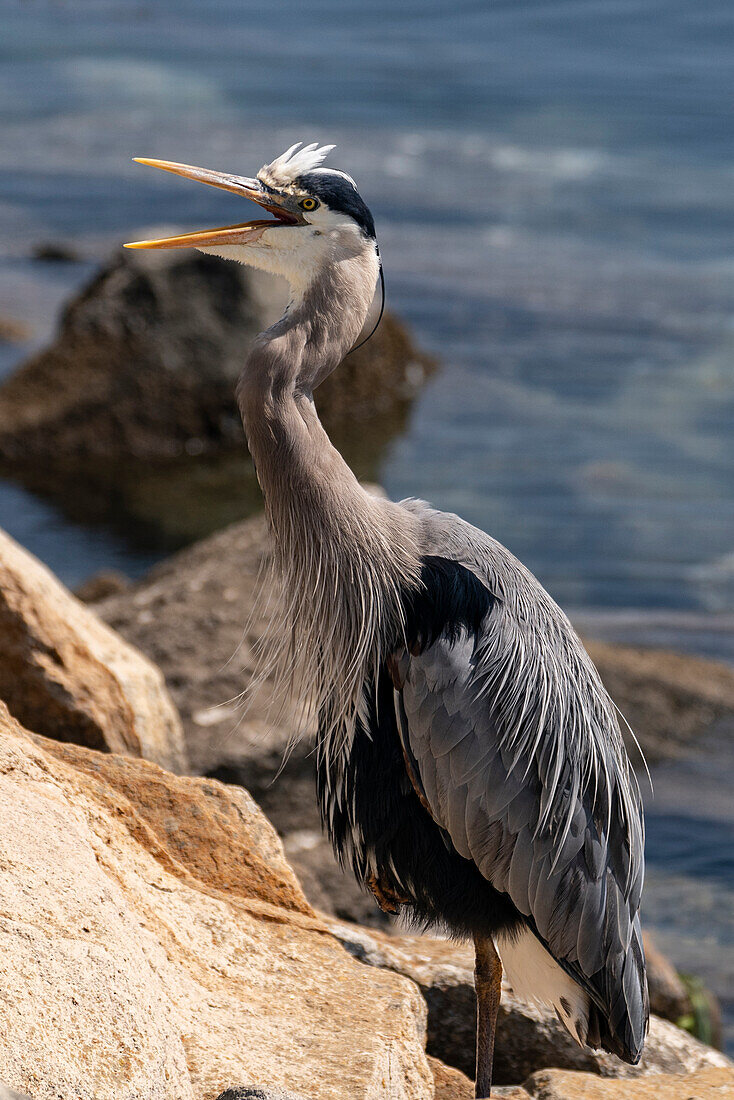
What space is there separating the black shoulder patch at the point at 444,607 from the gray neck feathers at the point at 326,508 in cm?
4

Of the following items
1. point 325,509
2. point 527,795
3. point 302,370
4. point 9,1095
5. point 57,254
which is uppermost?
point 57,254

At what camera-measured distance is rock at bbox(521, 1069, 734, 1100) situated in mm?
3711

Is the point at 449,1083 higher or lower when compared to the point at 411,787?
lower

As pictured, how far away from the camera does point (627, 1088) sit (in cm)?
377

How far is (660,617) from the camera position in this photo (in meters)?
10.6

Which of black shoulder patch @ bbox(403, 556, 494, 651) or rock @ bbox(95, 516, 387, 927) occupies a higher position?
black shoulder patch @ bbox(403, 556, 494, 651)

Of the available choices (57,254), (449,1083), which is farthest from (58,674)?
(57,254)

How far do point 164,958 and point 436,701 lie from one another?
113cm

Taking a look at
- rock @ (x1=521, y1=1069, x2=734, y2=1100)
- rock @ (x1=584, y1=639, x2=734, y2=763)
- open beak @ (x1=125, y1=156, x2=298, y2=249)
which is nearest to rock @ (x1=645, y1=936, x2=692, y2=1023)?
rock @ (x1=521, y1=1069, x2=734, y2=1100)

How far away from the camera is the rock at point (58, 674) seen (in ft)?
15.8

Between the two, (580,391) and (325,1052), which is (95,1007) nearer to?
(325,1052)

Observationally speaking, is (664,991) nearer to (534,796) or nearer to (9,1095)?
(534,796)

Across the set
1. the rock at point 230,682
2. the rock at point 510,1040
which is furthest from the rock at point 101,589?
the rock at point 510,1040

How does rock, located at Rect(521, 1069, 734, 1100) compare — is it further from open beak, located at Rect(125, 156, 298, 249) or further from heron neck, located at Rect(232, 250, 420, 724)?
open beak, located at Rect(125, 156, 298, 249)
